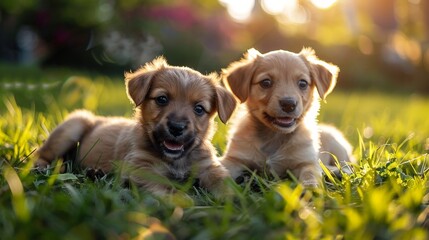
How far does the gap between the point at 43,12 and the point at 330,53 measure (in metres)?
11.1

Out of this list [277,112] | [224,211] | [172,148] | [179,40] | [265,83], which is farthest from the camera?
[179,40]

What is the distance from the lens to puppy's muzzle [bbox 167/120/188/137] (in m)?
4.08

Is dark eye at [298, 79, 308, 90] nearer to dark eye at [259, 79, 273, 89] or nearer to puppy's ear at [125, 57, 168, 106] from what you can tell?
dark eye at [259, 79, 273, 89]

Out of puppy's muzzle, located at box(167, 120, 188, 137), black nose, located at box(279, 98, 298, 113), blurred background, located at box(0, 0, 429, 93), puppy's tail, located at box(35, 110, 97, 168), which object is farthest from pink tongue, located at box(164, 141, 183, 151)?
blurred background, located at box(0, 0, 429, 93)

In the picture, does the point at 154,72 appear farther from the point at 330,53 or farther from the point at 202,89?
the point at 330,53

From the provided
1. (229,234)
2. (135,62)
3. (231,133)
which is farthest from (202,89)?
(135,62)

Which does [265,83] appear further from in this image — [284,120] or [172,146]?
[172,146]

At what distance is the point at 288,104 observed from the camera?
15.2 ft

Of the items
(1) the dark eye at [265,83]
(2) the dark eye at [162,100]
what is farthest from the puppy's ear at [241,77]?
(2) the dark eye at [162,100]

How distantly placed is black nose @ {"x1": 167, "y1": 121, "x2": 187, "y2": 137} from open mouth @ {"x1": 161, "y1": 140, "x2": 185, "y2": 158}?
11cm

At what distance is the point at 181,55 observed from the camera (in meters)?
22.2

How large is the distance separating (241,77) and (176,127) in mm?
1176

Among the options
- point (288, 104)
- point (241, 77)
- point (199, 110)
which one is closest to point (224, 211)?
point (199, 110)

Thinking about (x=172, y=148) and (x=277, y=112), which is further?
(x=277, y=112)
